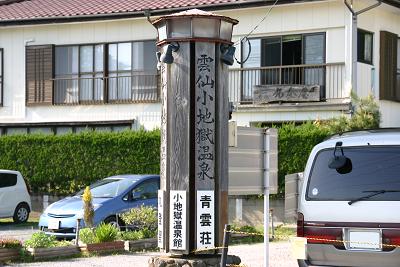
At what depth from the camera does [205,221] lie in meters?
12.0

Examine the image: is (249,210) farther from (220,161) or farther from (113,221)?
(220,161)

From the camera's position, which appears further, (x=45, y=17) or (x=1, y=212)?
(x=45, y=17)

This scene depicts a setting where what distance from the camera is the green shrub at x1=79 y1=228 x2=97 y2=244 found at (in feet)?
54.7

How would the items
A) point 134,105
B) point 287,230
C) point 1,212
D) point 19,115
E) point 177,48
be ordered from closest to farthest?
point 177,48
point 287,230
point 1,212
point 134,105
point 19,115

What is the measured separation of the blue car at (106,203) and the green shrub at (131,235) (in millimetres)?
1176

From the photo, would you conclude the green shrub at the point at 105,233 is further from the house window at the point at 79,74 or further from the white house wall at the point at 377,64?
the house window at the point at 79,74

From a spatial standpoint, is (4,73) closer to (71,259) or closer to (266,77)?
(266,77)

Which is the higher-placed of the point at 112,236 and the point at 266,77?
the point at 266,77

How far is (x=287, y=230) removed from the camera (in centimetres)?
2248

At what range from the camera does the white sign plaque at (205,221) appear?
39.2ft

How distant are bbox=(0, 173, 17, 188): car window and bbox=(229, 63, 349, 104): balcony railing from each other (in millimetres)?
7725

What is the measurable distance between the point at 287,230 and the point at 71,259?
8.16 m

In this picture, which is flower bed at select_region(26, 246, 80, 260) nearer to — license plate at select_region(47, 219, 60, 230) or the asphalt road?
the asphalt road

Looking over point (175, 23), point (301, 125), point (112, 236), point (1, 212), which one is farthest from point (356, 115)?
point (175, 23)
